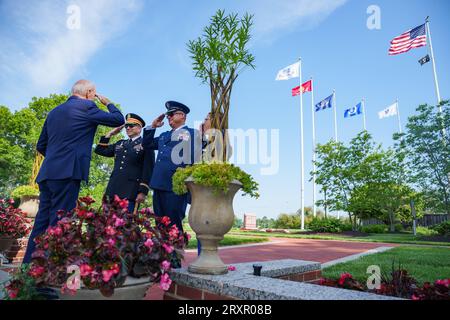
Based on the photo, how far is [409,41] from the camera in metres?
15.5

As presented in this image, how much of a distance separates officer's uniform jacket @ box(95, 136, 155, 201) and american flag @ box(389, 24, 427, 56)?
1616 centimetres

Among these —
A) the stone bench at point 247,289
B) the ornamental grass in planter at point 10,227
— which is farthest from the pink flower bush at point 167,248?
the ornamental grass in planter at point 10,227

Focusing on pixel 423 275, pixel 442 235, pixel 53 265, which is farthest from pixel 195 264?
pixel 442 235

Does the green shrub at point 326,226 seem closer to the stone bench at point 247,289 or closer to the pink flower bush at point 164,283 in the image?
the stone bench at point 247,289

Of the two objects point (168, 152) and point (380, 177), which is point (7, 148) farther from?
point (380, 177)

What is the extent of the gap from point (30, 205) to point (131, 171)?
5754 millimetres

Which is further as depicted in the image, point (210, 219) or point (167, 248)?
point (210, 219)

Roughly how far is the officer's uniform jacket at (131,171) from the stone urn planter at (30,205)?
17.4 ft

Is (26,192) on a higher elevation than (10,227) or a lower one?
higher

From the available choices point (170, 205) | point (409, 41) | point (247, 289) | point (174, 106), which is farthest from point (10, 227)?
point (409, 41)

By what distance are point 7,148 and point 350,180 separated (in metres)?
25.7

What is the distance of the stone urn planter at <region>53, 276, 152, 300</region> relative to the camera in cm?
178

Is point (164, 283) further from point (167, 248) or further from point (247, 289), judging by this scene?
point (247, 289)

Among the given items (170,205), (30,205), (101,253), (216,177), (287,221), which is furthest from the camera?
(287,221)
